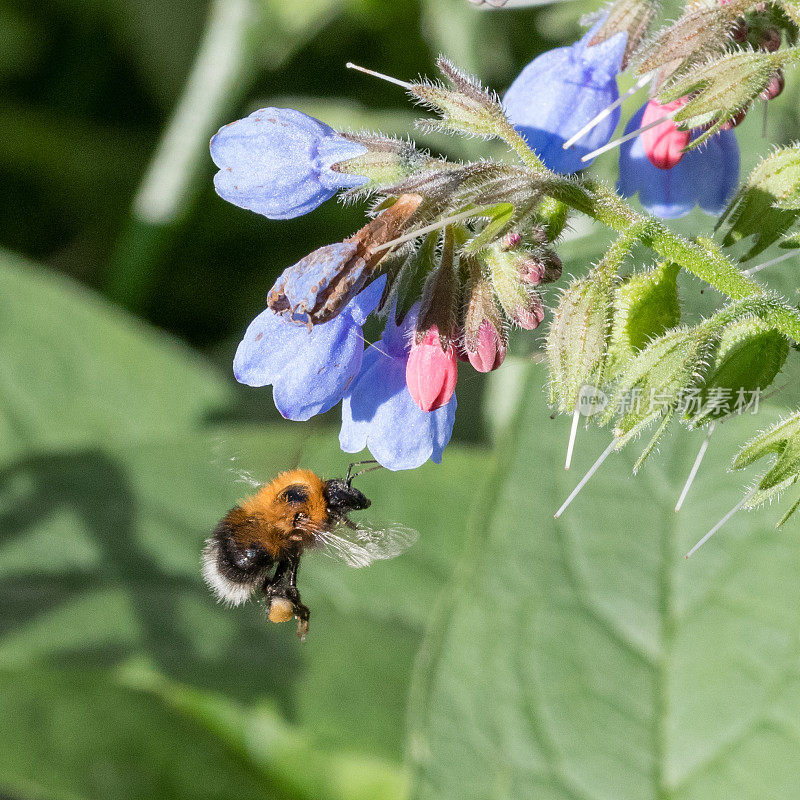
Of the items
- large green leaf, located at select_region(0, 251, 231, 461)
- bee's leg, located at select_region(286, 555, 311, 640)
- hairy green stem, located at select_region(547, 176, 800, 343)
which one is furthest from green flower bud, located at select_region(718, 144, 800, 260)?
large green leaf, located at select_region(0, 251, 231, 461)

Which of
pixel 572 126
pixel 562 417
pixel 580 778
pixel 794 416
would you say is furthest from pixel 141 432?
pixel 794 416

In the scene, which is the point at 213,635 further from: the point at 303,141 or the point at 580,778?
the point at 303,141

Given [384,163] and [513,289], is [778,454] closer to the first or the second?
[513,289]

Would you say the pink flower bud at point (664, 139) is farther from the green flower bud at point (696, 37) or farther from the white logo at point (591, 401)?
the white logo at point (591, 401)

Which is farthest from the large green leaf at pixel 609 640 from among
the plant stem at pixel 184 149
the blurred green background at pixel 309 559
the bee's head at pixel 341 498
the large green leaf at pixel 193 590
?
the plant stem at pixel 184 149

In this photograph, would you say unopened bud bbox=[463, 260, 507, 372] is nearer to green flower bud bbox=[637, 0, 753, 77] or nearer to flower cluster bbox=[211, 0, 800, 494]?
flower cluster bbox=[211, 0, 800, 494]
